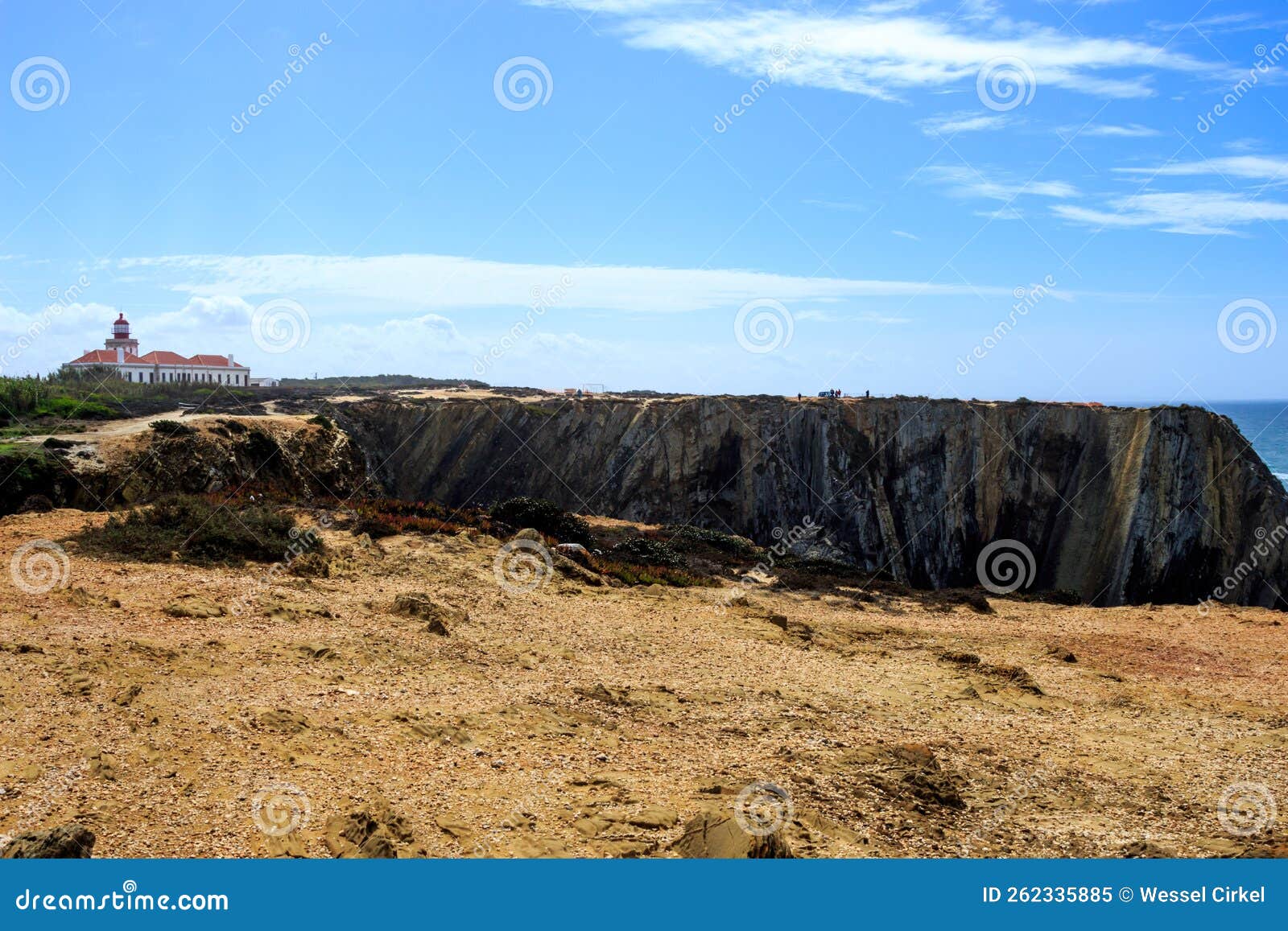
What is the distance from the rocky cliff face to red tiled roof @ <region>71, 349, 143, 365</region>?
1294 inches

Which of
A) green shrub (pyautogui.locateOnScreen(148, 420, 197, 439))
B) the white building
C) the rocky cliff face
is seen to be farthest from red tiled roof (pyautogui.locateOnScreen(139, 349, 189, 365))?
green shrub (pyautogui.locateOnScreen(148, 420, 197, 439))

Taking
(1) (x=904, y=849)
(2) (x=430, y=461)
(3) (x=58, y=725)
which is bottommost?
(1) (x=904, y=849)

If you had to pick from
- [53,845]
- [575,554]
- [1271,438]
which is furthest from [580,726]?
[1271,438]

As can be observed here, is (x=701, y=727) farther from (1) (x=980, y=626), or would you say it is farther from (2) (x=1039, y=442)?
(2) (x=1039, y=442)

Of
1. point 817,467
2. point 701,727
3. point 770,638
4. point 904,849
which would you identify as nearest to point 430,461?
point 817,467

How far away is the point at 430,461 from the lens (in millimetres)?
44500

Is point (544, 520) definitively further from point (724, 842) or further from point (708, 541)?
point (724, 842)

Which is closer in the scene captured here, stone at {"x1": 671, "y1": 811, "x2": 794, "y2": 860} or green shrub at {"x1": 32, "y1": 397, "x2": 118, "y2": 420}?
stone at {"x1": 671, "y1": 811, "x2": 794, "y2": 860}

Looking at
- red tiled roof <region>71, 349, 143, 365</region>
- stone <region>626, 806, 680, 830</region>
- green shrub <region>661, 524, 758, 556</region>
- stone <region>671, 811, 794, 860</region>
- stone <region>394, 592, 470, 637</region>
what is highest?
red tiled roof <region>71, 349, 143, 365</region>

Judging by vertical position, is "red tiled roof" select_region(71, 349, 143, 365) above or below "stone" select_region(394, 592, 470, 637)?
above

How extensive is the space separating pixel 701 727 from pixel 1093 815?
4.26 m

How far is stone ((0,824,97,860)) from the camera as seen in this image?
5516 millimetres

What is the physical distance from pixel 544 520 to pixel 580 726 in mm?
13859

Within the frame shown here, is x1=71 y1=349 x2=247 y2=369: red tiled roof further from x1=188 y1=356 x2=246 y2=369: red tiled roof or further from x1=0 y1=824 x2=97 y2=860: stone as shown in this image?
x1=0 y1=824 x2=97 y2=860: stone
